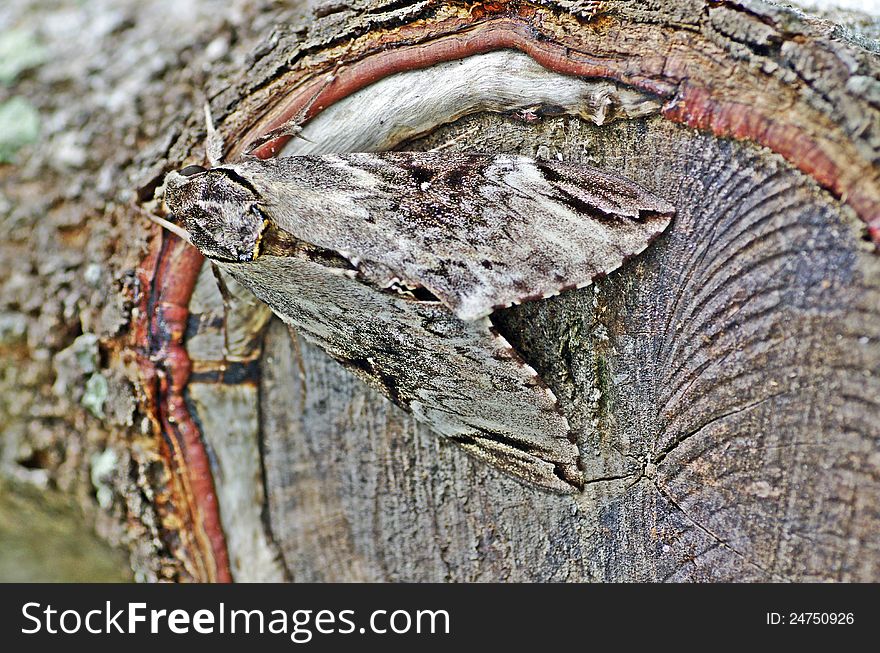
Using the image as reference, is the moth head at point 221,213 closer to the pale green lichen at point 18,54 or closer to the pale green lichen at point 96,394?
the pale green lichen at point 96,394

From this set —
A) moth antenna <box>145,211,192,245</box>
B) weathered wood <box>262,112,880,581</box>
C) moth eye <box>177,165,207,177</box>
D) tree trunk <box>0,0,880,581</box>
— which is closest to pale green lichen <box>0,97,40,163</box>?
tree trunk <box>0,0,880,581</box>

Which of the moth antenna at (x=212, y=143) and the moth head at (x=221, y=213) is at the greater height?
the moth antenna at (x=212, y=143)

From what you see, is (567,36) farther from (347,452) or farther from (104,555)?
(104,555)

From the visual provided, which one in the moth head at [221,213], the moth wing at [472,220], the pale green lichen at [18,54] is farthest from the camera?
the pale green lichen at [18,54]

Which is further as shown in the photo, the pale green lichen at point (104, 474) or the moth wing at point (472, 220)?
the pale green lichen at point (104, 474)

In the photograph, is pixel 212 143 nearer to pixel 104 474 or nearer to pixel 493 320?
pixel 493 320

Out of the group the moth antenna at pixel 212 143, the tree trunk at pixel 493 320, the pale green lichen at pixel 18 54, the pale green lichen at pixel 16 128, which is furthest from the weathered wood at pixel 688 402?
the pale green lichen at pixel 18 54

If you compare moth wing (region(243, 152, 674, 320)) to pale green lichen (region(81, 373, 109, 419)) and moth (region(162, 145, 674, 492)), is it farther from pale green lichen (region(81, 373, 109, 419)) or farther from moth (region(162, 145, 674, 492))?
pale green lichen (region(81, 373, 109, 419))

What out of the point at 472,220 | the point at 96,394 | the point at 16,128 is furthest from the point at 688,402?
the point at 16,128

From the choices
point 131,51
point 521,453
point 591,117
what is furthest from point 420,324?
point 131,51
